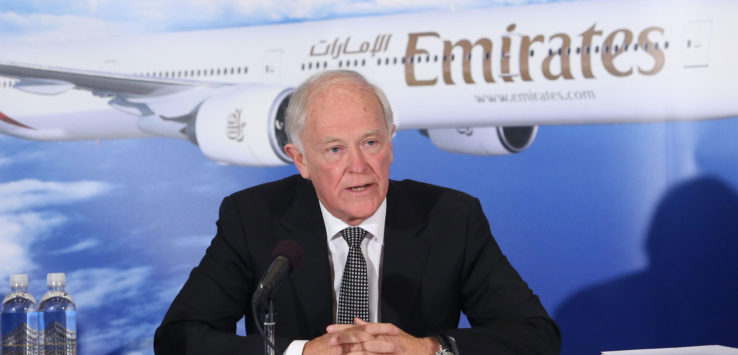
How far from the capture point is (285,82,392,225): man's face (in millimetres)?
1930

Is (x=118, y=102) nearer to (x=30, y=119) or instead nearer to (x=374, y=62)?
(x=30, y=119)

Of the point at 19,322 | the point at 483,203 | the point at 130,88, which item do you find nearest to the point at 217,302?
the point at 19,322

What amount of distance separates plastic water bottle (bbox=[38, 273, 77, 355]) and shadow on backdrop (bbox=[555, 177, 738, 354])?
7.89 feet

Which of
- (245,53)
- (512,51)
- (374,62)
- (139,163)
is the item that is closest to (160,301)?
(139,163)

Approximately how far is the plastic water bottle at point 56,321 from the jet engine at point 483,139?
182cm

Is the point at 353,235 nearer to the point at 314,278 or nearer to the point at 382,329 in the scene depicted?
the point at 314,278

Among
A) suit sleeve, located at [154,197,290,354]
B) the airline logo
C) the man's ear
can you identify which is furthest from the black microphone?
the airline logo

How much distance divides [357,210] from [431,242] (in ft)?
0.95

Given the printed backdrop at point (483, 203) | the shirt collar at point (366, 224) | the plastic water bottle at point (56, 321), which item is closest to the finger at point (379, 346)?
the shirt collar at point (366, 224)

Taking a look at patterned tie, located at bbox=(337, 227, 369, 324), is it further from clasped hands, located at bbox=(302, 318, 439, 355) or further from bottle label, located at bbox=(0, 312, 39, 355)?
bottle label, located at bbox=(0, 312, 39, 355)

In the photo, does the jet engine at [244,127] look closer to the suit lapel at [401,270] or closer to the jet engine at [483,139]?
the jet engine at [483,139]

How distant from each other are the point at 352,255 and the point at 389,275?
116 millimetres

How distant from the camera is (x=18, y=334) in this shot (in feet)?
11.2

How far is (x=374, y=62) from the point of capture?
416 cm
